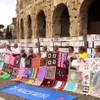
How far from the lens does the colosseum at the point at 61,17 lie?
22.1 meters

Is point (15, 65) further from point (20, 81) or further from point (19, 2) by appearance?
point (19, 2)

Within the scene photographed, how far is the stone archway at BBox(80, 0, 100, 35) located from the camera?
21809 mm

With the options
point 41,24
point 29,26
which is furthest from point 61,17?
point 29,26

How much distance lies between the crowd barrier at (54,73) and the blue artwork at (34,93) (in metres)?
0.82

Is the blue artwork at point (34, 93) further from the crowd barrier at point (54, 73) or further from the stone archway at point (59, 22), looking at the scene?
Answer: the stone archway at point (59, 22)

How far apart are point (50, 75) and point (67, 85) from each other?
1.18 metres

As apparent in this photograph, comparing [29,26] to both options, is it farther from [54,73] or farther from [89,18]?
[54,73]

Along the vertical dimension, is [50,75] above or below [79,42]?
below

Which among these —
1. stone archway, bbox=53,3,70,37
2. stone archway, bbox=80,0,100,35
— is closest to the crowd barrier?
stone archway, bbox=80,0,100,35

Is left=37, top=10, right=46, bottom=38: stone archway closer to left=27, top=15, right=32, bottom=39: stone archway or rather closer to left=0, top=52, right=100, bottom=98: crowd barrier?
left=27, top=15, right=32, bottom=39: stone archway

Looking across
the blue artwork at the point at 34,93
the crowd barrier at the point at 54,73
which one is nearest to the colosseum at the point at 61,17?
the crowd barrier at the point at 54,73

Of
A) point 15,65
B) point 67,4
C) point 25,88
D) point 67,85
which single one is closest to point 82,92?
point 67,85

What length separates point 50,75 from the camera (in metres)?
12.1

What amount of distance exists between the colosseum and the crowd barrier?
8223 mm
